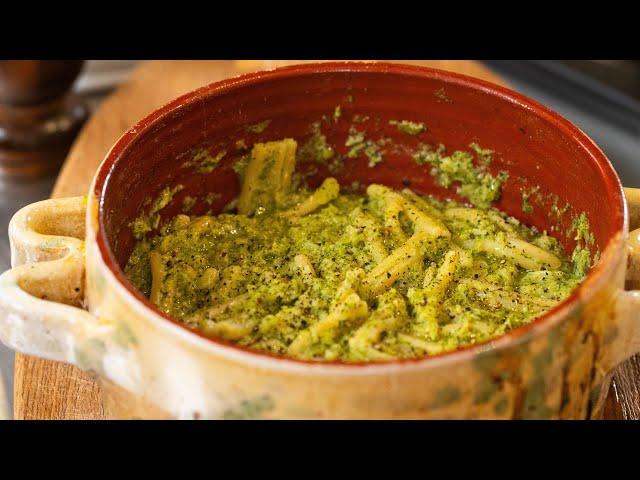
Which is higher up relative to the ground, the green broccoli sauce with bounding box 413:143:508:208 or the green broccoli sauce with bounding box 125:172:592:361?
the green broccoli sauce with bounding box 413:143:508:208

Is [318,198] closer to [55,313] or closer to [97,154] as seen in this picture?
[55,313]

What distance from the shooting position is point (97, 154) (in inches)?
76.5

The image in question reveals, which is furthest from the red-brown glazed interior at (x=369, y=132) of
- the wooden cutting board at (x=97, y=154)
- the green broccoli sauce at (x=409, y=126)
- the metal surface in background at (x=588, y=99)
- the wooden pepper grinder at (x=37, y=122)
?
the wooden pepper grinder at (x=37, y=122)

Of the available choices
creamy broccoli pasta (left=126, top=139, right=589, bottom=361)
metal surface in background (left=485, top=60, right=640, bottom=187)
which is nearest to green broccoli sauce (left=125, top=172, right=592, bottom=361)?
creamy broccoli pasta (left=126, top=139, right=589, bottom=361)

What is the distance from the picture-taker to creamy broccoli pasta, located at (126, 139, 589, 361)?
116cm

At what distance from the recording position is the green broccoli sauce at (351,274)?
116 centimetres

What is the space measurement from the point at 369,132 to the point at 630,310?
0.60 m

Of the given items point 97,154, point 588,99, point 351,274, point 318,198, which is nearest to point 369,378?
point 351,274

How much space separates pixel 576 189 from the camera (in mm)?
1334

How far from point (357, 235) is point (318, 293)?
16 centimetres

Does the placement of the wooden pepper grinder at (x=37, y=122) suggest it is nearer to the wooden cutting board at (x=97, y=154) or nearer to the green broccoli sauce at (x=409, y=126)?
the wooden cutting board at (x=97, y=154)

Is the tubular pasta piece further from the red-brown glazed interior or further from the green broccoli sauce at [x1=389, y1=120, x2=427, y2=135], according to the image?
the green broccoli sauce at [x1=389, y1=120, x2=427, y2=135]

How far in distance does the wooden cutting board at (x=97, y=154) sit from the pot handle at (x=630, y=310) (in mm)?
252

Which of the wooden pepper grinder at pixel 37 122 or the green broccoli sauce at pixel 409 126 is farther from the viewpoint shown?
the wooden pepper grinder at pixel 37 122
